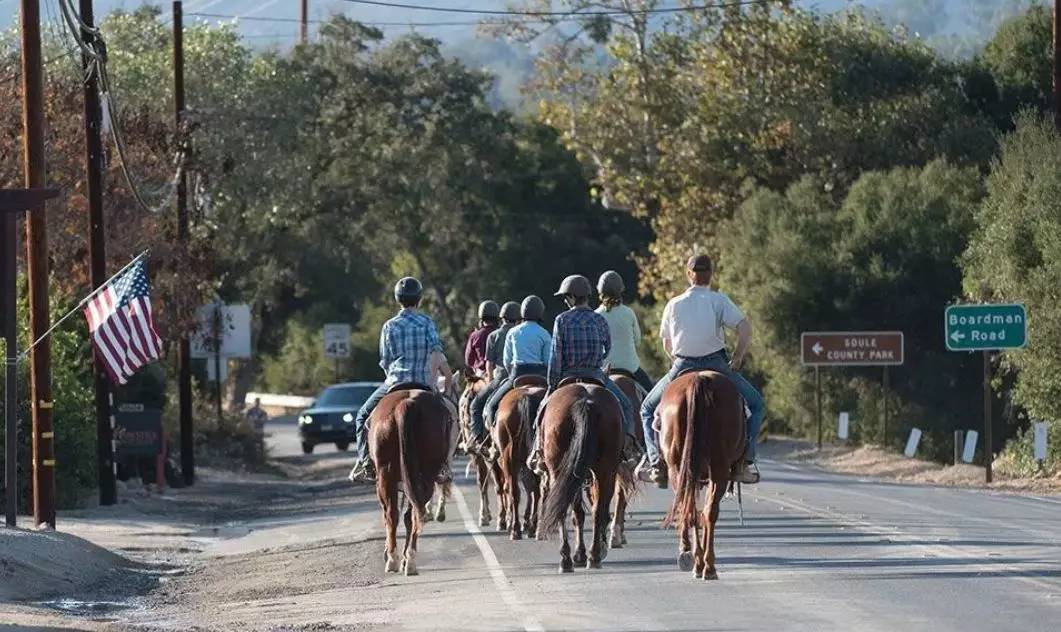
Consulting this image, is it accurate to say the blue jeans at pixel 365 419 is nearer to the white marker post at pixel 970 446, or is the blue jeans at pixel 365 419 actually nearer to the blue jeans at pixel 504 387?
the blue jeans at pixel 504 387

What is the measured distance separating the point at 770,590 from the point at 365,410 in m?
4.73

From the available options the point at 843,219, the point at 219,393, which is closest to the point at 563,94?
the point at 843,219

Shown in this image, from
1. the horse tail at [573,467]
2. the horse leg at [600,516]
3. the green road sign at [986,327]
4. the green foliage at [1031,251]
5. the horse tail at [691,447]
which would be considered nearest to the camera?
the horse tail at [691,447]

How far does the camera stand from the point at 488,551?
1939cm

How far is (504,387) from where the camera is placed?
20.6m

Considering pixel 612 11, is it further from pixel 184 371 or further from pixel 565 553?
pixel 565 553

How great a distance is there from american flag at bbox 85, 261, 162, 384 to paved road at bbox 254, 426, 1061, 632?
4119 mm

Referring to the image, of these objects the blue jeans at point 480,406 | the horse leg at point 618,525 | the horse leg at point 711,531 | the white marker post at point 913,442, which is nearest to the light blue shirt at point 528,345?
the blue jeans at point 480,406

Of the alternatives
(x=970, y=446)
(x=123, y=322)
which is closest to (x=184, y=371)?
(x=123, y=322)

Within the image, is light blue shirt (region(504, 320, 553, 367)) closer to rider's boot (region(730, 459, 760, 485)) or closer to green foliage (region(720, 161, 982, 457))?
rider's boot (region(730, 459, 760, 485))

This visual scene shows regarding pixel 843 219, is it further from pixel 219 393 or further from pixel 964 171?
pixel 219 393

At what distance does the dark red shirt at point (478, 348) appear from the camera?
2406 cm

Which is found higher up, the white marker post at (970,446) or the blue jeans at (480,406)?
the blue jeans at (480,406)

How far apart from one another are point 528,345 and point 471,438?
2.79 meters
